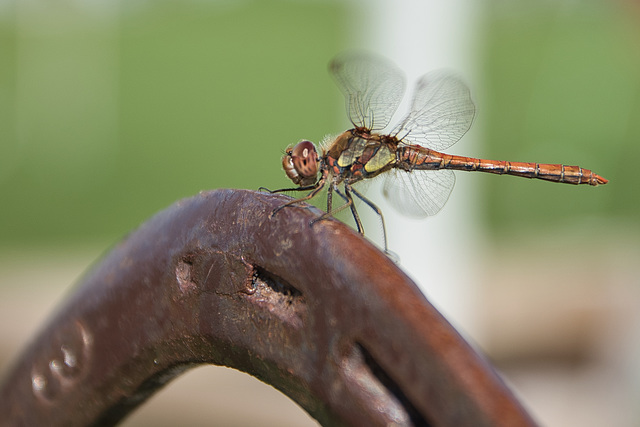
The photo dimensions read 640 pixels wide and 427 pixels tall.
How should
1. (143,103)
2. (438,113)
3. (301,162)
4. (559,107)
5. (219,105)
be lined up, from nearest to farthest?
(301,162) → (438,113) → (143,103) → (219,105) → (559,107)

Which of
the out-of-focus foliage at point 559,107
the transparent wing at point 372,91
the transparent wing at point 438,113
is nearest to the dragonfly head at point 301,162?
the transparent wing at point 372,91

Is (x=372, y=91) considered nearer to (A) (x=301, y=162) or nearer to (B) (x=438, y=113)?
(B) (x=438, y=113)

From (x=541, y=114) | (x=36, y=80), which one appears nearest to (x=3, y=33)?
(x=36, y=80)

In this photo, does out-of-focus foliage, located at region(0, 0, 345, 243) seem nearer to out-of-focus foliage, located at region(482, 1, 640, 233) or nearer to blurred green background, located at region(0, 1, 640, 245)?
blurred green background, located at region(0, 1, 640, 245)

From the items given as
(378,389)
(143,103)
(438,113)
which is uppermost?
(143,103)

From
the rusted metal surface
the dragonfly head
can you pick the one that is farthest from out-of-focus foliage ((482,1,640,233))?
the rusted metal surface

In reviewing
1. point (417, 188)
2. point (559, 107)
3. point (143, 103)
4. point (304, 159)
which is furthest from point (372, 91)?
point (559, 107)

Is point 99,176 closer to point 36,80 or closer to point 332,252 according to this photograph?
point 36,80
